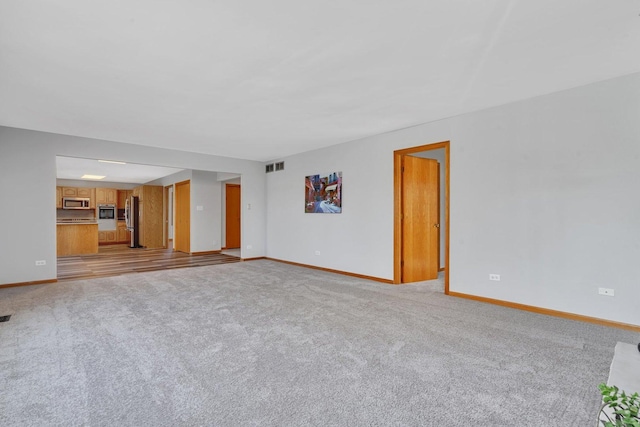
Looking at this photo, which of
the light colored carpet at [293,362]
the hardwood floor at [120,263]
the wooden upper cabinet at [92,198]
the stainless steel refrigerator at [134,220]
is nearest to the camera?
the light colored carpet at [293,362]

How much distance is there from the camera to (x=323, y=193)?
21.3ft

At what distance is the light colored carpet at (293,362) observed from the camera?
1838 mm

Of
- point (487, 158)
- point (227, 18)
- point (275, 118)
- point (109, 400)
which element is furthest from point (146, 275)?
point (487, 158)

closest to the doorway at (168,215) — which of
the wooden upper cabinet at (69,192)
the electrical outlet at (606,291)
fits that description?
the wooden upper cabinet at (69,192)

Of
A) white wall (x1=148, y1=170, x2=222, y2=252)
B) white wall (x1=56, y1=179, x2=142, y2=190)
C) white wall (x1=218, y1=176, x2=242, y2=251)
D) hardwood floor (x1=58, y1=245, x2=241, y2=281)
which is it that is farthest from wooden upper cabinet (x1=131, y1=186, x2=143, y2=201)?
white wall (x1=218, y1=176, x2=242, y2=251)

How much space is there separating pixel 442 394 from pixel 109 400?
2.13 m

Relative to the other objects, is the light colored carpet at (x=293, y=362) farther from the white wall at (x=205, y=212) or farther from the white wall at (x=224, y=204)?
the white wall at (x=224, y=204)

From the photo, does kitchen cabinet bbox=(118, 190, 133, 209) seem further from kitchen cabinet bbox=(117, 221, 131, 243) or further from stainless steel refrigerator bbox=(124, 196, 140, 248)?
stainless steel refrigerator bbox=(124, 196, 140, 248)

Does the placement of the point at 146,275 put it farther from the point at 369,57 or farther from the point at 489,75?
the point at 489,75

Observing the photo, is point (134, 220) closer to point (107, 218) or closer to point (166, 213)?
point (166, 213)

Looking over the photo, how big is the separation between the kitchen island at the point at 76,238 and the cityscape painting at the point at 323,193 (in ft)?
22.7

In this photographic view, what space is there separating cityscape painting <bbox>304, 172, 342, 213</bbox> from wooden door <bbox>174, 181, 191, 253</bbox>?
438 centimetres

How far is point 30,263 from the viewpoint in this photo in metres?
5.11

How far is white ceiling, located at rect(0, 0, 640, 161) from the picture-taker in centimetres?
214
